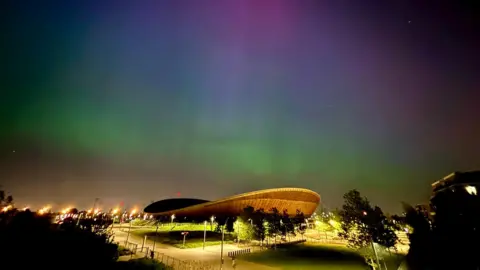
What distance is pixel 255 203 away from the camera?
273 ft

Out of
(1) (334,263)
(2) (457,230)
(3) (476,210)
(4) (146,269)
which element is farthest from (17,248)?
(1) (334,263)

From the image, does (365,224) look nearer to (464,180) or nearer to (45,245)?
(464,180)

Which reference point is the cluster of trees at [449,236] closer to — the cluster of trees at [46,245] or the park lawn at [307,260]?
the cluster of trees at [46,245]

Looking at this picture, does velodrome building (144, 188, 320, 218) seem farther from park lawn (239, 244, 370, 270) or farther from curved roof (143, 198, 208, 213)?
park lawn (239, 244, 370, 270)

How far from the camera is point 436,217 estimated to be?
11.7 meters

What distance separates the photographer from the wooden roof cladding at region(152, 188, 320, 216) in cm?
8025

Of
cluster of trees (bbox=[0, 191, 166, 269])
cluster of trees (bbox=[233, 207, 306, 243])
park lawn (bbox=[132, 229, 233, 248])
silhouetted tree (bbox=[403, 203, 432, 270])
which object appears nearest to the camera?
silhouetted tree (bbox=[403, 203, 432, 270])

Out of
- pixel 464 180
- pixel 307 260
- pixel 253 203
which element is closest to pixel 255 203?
pixel 253 203

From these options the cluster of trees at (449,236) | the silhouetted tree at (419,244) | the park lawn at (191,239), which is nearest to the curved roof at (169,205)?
the park lawn at (191,239)

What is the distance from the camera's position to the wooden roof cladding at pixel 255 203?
80.2 metres

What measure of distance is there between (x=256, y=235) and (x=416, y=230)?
4177 cm

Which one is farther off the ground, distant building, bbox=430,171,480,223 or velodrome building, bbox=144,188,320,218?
velodrome building, bbox=144,188,320,218

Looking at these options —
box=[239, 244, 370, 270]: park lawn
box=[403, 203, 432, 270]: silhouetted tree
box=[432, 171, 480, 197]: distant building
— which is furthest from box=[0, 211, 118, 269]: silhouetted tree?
box=[432, 171, 480, 197]: distant building

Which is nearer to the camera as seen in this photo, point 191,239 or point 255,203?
point 191,239
